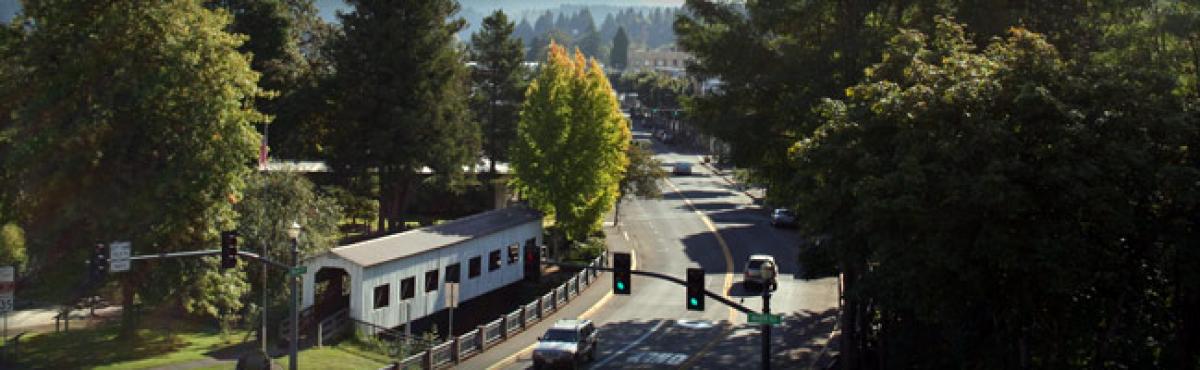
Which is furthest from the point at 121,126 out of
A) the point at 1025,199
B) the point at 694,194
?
the point at 694,194

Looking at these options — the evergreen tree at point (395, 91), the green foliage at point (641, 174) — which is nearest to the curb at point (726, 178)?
the green foliage at point (641, 174)

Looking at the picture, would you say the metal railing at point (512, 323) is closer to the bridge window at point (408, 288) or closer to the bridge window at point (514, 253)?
the bridge window at point (408, 288)

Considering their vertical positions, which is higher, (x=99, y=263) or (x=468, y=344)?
(x=99, y=263)

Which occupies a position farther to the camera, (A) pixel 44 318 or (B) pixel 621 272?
(A) pixel 44 318

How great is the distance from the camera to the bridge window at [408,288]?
1702 inches

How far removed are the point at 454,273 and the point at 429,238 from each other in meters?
2.02

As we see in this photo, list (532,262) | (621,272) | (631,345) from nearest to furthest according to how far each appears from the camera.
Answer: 1. (621,272)
2. (532,262)
3. (631,345)

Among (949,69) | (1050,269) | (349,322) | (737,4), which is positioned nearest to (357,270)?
(349,322)

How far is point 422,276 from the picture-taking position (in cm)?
4450

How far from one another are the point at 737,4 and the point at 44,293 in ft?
99.0

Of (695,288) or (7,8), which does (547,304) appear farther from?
(7,8)

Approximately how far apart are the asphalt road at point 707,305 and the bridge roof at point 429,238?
5645 millimetres

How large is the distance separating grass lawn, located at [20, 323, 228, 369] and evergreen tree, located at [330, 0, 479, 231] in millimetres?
20613

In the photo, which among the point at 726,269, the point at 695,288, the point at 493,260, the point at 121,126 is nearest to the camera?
the point at 695,288
